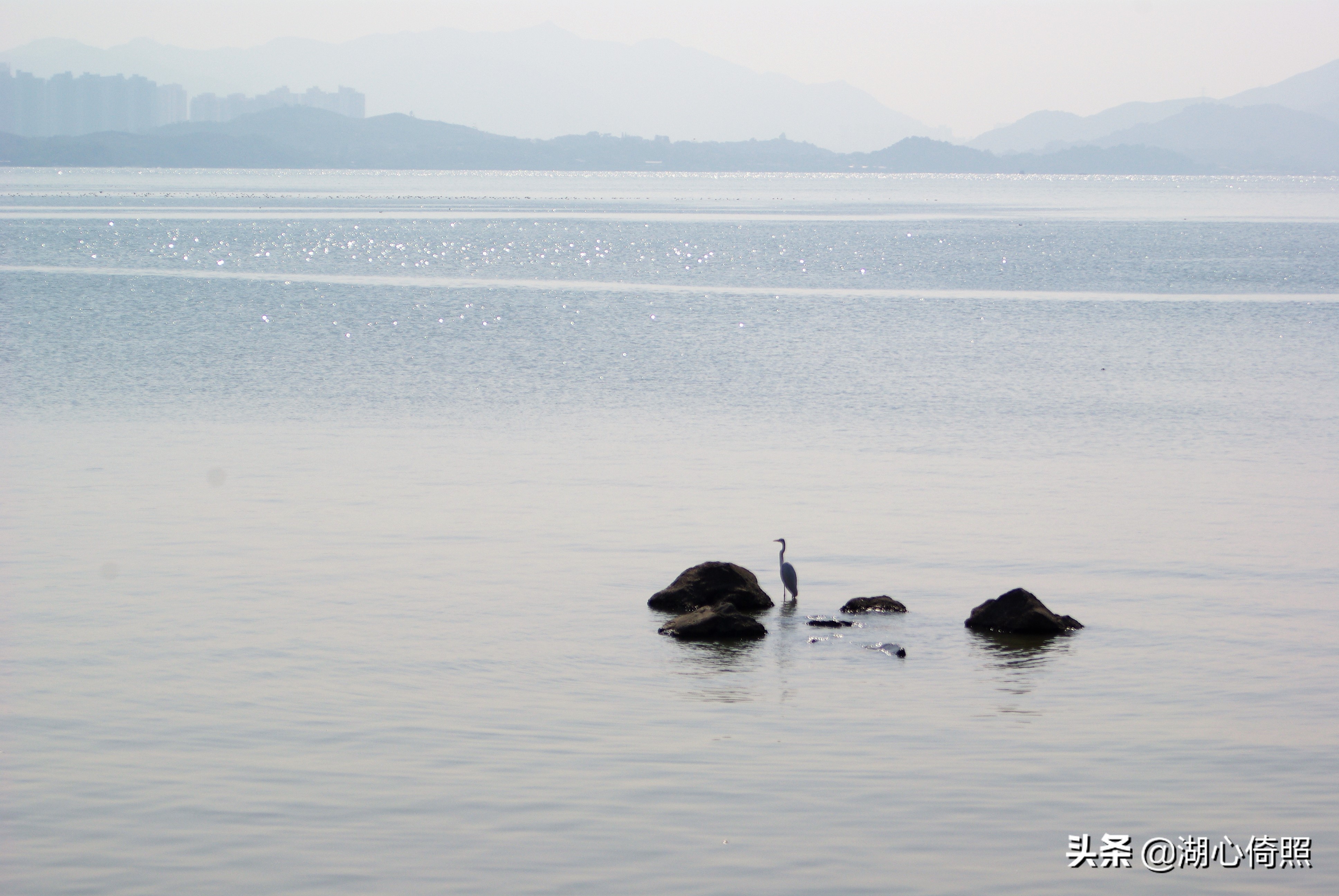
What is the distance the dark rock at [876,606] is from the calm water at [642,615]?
1.18 feet

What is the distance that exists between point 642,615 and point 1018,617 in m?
5.08

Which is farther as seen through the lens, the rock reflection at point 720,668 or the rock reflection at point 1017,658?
the rock reflection at point 720,668

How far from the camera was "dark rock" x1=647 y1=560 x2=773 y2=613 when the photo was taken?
19891 millimetres

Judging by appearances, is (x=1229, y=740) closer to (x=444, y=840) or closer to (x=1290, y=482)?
(x=444, y=840)

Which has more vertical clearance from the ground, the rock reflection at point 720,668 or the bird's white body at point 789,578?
the bird's white body at point 789,578

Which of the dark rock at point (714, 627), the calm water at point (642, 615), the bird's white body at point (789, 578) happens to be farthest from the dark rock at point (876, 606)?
the dark rock at point (714, 627)

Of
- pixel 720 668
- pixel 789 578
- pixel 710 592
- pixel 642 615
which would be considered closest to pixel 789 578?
pixel 789 578

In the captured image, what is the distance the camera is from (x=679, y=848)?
12.0 meters

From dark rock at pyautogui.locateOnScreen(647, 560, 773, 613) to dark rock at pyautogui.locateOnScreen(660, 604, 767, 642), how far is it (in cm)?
83

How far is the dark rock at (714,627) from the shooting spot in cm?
1867

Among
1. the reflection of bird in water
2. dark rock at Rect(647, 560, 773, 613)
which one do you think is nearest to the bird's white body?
the reflection of bird in water

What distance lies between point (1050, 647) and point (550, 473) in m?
14.0

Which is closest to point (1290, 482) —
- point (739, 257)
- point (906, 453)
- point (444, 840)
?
point (906, 453)

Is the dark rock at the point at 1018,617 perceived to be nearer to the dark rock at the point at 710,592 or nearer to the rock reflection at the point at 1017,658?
the rock reflection at the point at 1017,658
